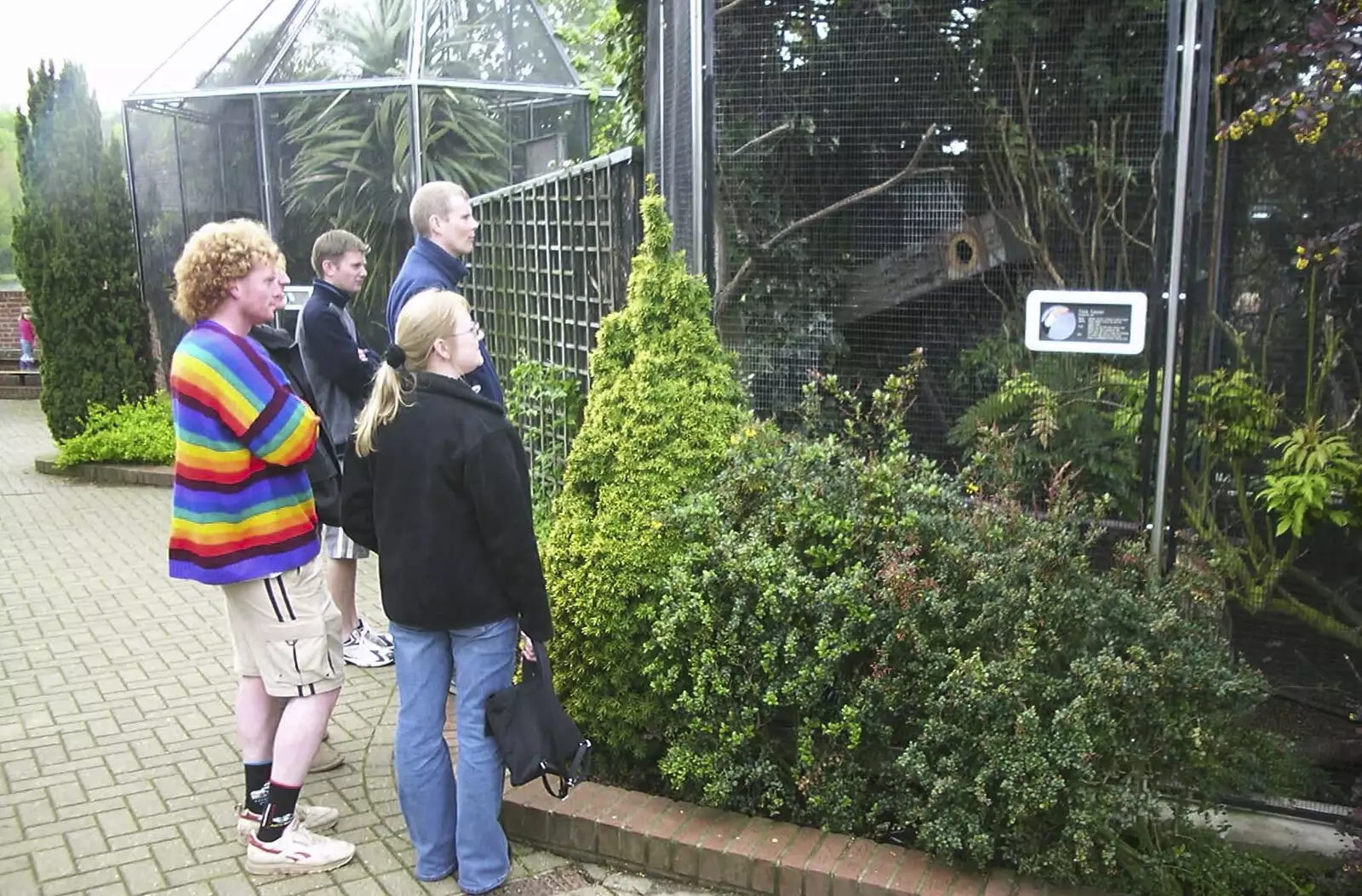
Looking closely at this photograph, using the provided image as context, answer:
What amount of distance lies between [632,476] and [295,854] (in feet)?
5.29

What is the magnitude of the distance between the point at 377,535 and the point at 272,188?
25.0 ft

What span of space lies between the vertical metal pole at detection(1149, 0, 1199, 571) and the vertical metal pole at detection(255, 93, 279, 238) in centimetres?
821

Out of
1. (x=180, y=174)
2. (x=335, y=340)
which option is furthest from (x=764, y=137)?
(x=180, y=174)

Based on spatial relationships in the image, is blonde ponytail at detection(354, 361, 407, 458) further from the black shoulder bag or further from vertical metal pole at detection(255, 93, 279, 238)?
vertical metal pole at detection(255, 93, 279, 238)

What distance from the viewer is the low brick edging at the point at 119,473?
10.4m

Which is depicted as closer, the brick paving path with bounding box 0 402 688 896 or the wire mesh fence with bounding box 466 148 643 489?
the brick paving path with bounding box 0 402 688 896

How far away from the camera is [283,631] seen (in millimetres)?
3357

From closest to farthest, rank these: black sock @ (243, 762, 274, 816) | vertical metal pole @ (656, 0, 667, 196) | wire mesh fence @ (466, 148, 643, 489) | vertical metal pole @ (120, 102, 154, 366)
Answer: black sock @ (243, 762, 274, 816)
vertical metal pole @ (656, 0, 667, 196)
wire mesh fence @ (466, 148, 643, 489)
vertical metal pole @ (120, 102, 154, 366)

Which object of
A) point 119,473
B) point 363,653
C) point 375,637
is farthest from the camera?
point 119,473

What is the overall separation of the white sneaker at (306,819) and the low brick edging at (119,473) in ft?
24.3

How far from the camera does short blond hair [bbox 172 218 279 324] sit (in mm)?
3260

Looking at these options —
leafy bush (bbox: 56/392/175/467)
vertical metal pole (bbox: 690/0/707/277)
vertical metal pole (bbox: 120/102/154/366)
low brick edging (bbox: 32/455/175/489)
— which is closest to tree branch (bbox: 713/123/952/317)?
vertical metal pole (bbox: 690/0/707/277)

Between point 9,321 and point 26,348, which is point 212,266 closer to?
point 26,348

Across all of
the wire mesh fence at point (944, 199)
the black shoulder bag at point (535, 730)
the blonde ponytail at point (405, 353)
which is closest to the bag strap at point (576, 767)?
the black shoulder bag at point (535, 730)
